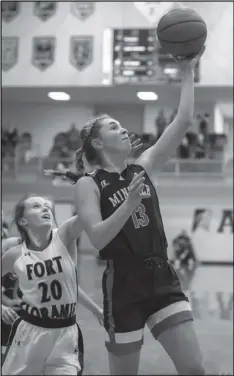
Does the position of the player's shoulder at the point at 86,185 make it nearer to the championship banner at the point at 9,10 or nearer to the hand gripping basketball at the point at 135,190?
the hand gripping basketball at the point at 135,190

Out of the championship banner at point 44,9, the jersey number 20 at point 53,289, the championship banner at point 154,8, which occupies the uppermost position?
the championship banner at point 44,9

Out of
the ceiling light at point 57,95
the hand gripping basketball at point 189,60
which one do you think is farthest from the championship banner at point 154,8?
the ceiling light at point 57,95

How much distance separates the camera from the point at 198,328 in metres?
5.01

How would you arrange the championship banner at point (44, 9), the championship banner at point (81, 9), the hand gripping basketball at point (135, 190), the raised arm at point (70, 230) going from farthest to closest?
1. the championship banner at point (81, 9)
2. the championship banner at point (44, 9)
3. the raised arm at point (70, 230)
4. the hand gripping basketball at point (135, 190)

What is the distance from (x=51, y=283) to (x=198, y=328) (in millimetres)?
3239

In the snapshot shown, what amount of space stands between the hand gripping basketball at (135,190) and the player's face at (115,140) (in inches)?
9.7

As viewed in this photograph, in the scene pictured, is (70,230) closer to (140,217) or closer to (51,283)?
(51,283)

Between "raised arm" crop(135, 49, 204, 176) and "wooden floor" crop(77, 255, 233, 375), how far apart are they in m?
0.40

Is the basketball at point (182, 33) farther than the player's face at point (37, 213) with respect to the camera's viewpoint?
No

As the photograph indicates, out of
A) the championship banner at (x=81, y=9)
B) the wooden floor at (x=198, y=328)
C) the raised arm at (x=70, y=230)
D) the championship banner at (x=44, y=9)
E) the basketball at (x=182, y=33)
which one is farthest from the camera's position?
the championship banner at (x=81, y=9)

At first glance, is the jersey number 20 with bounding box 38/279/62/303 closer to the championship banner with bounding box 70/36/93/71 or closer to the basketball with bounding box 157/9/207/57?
the basketball with bounding box 157/9/207/57

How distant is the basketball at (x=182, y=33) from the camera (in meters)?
1.83

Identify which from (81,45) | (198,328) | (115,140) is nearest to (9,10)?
(115,140)

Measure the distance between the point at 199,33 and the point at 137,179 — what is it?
1.82ft
